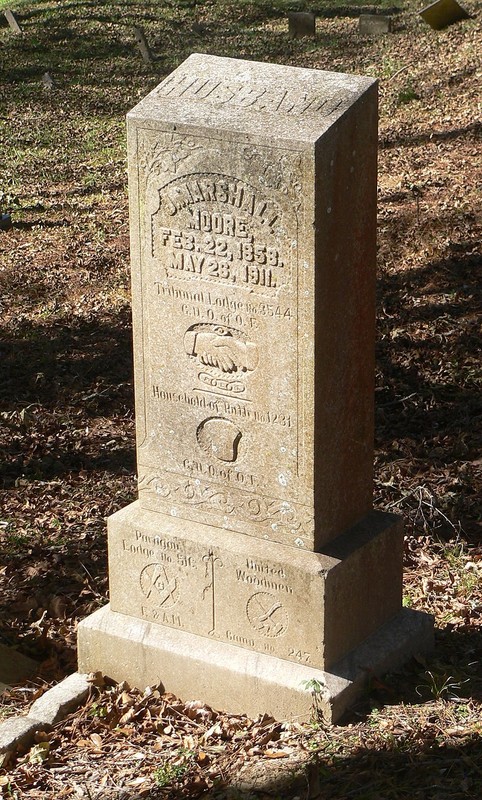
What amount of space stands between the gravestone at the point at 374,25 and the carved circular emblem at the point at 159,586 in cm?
1691

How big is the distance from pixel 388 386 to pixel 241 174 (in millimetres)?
4050

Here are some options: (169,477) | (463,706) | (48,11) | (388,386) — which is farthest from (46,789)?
(48,11)

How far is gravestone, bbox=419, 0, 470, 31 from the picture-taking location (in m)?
18.6

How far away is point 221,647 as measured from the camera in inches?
192

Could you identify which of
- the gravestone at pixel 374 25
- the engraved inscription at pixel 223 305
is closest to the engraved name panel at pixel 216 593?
the engraved inscription at pixel 223 305

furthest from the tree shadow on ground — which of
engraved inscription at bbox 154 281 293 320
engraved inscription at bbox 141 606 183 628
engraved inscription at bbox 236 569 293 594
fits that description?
engraved inscription at bbox 154 281 293 320

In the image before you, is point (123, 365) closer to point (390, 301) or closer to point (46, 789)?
point (390, 301)

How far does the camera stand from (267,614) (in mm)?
4719

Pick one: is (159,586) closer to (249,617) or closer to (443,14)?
(249,617)

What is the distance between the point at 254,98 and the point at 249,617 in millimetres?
2137

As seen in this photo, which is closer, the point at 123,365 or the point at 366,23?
the point at 123,365

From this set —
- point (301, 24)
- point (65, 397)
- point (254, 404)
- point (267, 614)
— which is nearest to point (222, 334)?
point (254, 404)

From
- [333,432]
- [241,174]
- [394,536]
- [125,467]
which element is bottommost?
[125,467]

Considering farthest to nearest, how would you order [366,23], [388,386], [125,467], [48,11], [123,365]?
1. [48,11]
2. [366,23]
3. [123,365]
4. [388,386]
5. [125,467]
